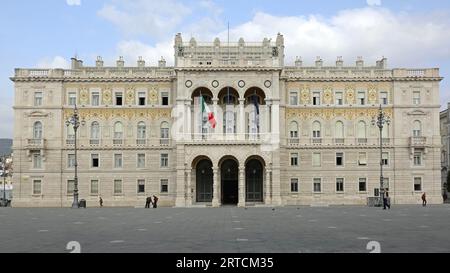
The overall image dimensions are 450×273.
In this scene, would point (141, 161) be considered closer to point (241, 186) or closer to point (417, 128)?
point (241, 186)

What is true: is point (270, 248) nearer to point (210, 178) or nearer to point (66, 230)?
point (66, 230)

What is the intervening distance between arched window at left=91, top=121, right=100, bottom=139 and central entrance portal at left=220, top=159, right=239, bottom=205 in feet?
51.7

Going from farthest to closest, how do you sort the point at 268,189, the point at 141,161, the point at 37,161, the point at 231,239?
the point at 141,161, the point at 37,161, the point at 268,189, the point at 231,239

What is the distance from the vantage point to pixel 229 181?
77.0 m

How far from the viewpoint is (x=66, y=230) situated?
31.4 m

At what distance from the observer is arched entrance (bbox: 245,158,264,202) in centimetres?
7662

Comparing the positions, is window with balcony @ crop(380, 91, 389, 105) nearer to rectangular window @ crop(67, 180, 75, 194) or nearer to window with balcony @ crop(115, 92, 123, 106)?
window with balcony @ crop(115, 92, 123, 106)

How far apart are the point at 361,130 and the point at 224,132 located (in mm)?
16974

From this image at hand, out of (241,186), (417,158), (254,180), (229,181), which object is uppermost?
(417,158)

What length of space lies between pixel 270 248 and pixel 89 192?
57468 mm

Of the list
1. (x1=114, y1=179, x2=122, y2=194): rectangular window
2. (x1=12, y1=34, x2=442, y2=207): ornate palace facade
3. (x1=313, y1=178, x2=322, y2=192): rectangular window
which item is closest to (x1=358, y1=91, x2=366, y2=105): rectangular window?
(x1=12, y1=34, x2=442, y2=207): ornate palace facade

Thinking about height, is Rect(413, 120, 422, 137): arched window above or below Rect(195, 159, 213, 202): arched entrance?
above

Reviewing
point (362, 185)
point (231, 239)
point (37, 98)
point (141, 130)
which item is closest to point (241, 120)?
point (141, 130)
